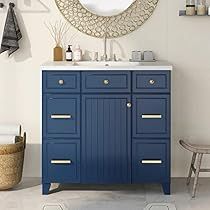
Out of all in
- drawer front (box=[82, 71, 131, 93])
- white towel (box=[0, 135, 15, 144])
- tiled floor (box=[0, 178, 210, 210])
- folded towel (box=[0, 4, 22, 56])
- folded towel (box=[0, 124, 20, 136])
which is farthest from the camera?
folded towel (box=[0, 4, 22, 56])

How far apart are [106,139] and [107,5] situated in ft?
3.82

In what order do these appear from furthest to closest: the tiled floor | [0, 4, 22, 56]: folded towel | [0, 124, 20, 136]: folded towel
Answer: [0, 4, 22, 56]: folded towel, [0, 124, 20, 136]: folded towel, the tiled floor

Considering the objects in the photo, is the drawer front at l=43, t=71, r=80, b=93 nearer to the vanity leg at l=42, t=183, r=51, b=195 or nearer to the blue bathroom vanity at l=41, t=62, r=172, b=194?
the blue bathroom vanity at l=41, t=62, r=172, b=194

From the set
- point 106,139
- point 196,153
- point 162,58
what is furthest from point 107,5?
point 196,153

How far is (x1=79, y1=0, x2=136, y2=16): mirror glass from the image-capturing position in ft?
15.6

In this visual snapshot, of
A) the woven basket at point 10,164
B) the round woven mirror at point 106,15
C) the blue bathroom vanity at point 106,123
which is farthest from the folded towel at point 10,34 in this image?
the woven basket at point 10,164

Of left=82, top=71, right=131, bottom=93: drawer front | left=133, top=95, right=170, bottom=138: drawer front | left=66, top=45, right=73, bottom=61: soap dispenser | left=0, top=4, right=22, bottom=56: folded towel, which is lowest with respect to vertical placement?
left=133, top=95, right=170, bottom=138: drawer front

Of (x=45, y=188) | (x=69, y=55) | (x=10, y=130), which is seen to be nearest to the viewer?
(x=45, y=188)

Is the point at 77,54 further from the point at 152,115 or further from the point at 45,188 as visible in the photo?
the point at 45,188

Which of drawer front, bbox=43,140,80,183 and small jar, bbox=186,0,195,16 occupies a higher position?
small jar, bbox=186,0,195,16

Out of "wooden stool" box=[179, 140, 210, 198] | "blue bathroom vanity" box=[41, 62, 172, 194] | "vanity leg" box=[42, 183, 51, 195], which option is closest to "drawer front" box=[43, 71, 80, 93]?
"blue bathroom vanity" box=[41, 62, 172, 194]

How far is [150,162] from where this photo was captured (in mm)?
4309

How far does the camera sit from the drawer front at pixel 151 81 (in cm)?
426

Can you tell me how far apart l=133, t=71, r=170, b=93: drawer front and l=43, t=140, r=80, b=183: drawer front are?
63 centimetres
